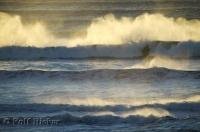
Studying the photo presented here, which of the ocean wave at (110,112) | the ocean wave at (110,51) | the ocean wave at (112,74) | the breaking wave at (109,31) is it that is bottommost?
the ocean wave at (110,112)

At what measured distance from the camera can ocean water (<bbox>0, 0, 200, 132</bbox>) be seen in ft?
8.18

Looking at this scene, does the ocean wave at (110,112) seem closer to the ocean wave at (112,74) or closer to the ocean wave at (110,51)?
the ocean wave at (112,74)

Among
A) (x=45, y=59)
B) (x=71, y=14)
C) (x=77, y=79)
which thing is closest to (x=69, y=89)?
(x=77, y=79)

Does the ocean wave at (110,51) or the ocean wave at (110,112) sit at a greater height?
the ocean wave at (110,51)

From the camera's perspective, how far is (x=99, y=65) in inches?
102

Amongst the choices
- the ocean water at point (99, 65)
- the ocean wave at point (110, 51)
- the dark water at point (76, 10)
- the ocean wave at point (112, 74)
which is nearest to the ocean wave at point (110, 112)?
the ocean water at point (99, 65)

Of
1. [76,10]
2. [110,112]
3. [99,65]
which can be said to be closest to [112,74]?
[99,65]

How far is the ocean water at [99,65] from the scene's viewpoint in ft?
8.18

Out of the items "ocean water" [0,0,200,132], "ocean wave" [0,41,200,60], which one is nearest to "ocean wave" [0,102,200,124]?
"ocean water" [0,0,200,132]

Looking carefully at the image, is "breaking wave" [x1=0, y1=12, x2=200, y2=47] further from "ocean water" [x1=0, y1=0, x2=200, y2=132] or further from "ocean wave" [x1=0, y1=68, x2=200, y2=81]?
"ocean wave" [x1=0, y1=68, x2=200, y2=81]

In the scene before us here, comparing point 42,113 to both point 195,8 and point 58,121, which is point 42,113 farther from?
point 195,8

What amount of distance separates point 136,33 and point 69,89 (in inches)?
19.6

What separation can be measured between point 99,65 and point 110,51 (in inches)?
4.2

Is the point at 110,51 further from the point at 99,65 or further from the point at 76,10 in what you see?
the point at 76,10
